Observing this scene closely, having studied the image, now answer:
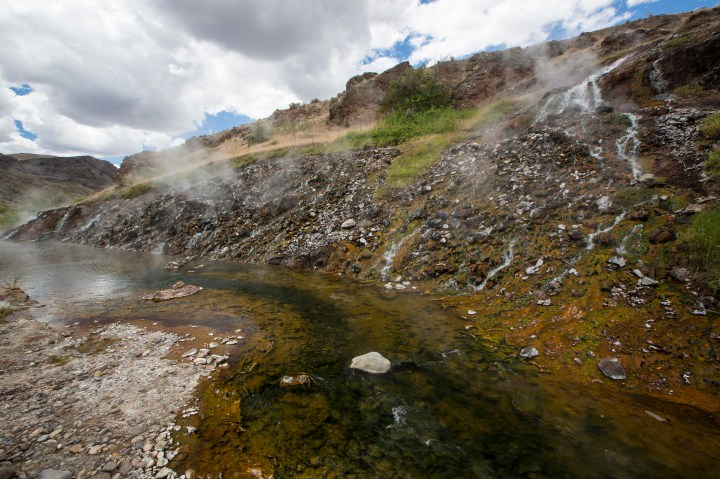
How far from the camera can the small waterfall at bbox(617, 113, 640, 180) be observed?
977cm

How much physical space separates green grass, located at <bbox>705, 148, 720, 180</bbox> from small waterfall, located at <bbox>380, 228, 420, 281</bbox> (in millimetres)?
8136

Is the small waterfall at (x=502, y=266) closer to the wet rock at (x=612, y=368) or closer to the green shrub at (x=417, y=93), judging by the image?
the wet rock at (x=612, y=368)

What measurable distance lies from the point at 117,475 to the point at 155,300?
738cm

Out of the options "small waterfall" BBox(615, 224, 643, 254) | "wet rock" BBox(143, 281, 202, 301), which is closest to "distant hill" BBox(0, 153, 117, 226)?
"wet rock" BBox(143, 281, 202, 301)

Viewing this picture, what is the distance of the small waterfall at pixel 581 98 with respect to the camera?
14.9 m

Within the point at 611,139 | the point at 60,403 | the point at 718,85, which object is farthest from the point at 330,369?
the point at 718,85

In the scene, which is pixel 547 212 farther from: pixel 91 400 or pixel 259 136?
pixel 259 136

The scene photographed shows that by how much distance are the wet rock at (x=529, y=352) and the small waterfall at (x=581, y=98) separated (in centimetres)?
1339

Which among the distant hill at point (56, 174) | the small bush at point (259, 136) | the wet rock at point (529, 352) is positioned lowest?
the wet rock at point (529, 352)

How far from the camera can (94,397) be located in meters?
4.68

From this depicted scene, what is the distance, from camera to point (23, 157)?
113m

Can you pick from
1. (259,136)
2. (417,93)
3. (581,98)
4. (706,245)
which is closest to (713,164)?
(706,245)

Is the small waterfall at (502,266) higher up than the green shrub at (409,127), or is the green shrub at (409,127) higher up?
the green shrub at (409,127)

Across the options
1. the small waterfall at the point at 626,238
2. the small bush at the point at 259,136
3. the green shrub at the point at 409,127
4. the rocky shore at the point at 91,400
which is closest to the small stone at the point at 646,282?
the small waterfall at the point at 626,238
